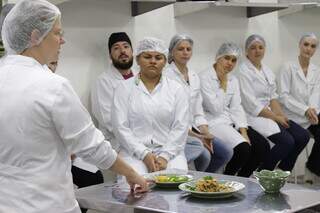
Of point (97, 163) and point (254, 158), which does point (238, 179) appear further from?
point (254, 158)

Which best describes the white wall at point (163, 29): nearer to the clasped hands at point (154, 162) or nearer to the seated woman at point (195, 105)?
the seated woman at point (195, 105)

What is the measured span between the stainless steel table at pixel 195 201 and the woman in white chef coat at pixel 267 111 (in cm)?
188

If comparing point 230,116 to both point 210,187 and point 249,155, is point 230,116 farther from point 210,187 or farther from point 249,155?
point 210,187

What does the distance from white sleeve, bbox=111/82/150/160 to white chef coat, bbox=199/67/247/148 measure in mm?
899

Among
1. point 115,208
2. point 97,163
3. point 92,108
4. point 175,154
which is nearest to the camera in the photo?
point 97,163

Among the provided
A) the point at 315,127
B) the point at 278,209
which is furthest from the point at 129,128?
the point at 315,127

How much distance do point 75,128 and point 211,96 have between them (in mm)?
2336

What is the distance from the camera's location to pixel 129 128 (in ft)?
10.5

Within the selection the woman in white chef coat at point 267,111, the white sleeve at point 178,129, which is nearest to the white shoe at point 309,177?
the woman in white chef coat at point 267,111

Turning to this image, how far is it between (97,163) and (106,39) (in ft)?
6.92

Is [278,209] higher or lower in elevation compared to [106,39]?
lower

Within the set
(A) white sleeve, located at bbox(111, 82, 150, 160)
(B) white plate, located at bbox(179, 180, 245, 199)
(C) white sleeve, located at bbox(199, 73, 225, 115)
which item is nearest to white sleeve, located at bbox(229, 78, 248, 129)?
(C) white sleeve, located at bbox(199, 73, 225, 115)

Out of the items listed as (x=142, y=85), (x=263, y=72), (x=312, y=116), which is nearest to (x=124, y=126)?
(x=142, y=85)

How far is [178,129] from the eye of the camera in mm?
3217
